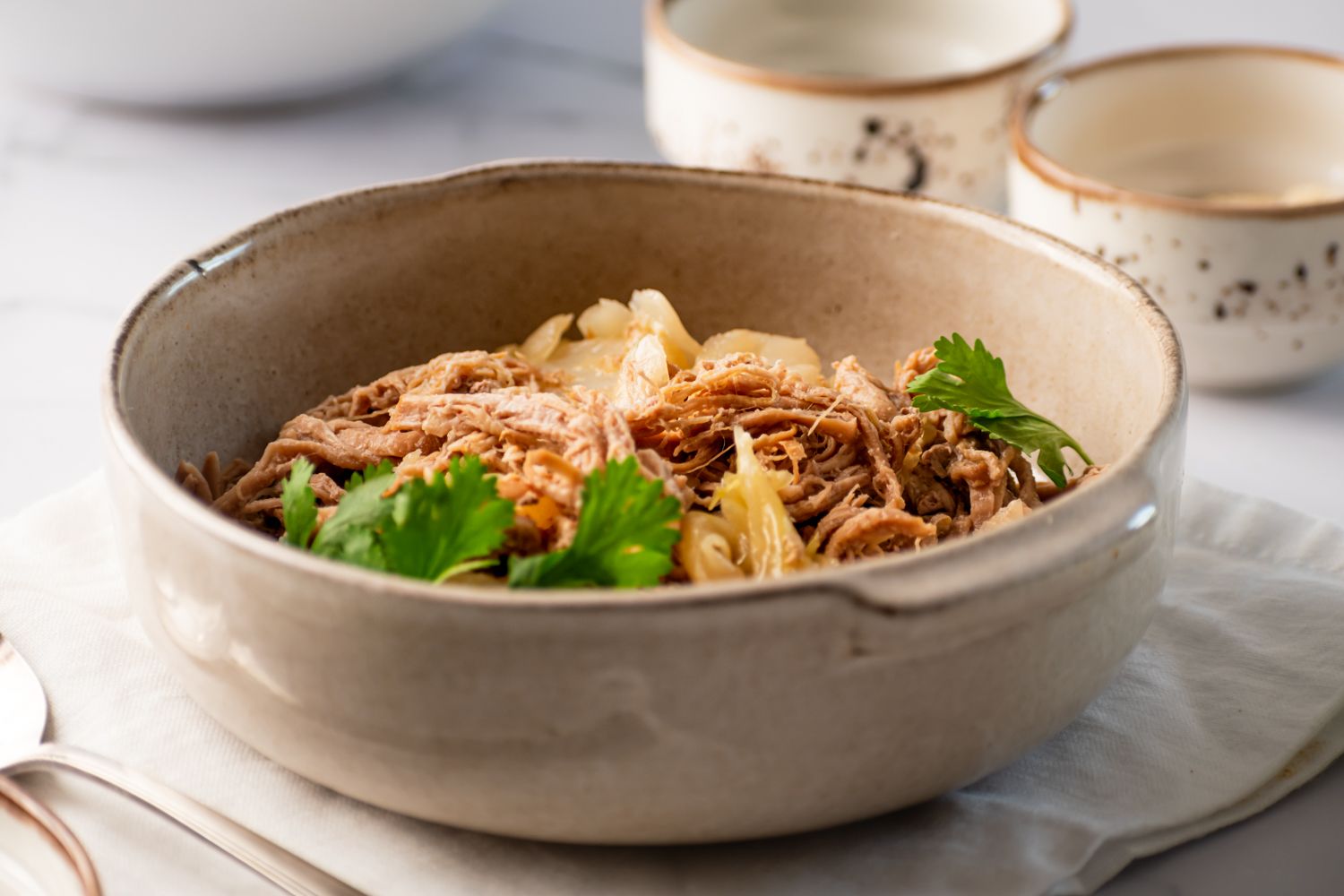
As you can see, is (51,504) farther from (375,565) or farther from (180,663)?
(375,565)

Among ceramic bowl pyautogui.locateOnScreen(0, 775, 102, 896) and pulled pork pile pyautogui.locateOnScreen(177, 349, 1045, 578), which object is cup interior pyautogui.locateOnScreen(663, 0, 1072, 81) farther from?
ceramic bowl pyautogui.locateOnScreen(0, 775, 102, 896)

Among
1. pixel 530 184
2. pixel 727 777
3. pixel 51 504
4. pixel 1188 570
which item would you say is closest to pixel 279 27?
pixel 530 184

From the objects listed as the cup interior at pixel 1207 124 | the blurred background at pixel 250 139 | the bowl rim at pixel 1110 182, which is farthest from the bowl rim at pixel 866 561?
the cup interior at pixel 1207 124

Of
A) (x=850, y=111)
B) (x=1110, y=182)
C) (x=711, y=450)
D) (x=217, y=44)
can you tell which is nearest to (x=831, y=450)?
(x=711, y=450)

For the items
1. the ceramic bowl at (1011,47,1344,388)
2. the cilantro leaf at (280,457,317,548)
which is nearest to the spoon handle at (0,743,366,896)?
the cilantro leaf at (280,457,317,548)

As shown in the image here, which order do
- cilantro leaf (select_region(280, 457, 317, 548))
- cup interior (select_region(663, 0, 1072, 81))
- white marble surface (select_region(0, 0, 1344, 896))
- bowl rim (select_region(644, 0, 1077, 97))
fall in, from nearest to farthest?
cilantro leaf (select_region(280, 457, 317, 548)), white marble surface (select_region(0, 0, 1344, 896)), bowl rim (select_region(644, 0, 1077, 97)), cup interior (select_region(663, 0, 1072, 81))

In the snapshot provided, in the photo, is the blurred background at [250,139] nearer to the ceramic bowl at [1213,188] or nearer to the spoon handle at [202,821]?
the ceramic bowl at [1213,188]

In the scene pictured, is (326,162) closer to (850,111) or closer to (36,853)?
(850,111)
